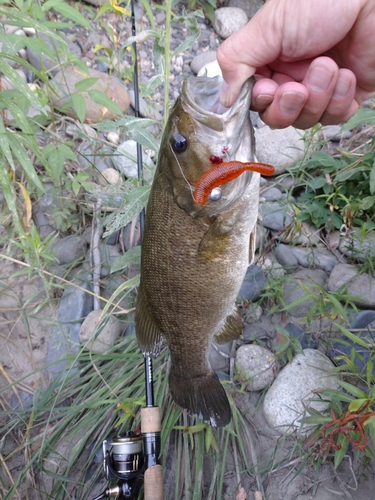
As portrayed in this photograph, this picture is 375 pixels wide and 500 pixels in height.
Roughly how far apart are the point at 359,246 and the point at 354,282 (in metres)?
0.26

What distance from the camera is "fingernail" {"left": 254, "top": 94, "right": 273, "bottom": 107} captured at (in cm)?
134

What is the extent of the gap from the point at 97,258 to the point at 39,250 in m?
0.62

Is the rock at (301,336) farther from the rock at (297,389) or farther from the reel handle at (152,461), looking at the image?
the reel handle at (152,461)

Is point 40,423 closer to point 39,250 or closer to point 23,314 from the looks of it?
point 23,314

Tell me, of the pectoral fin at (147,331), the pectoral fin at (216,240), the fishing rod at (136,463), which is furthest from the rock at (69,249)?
the pectoral fin at (216,240)

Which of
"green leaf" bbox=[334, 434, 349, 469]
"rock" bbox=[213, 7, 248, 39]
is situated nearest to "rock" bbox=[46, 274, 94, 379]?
"green leaf" bbox=[334, 434, 349, 469]

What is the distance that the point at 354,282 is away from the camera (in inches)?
101

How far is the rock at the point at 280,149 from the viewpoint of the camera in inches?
125

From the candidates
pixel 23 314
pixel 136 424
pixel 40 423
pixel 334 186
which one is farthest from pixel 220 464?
pixel 334 186

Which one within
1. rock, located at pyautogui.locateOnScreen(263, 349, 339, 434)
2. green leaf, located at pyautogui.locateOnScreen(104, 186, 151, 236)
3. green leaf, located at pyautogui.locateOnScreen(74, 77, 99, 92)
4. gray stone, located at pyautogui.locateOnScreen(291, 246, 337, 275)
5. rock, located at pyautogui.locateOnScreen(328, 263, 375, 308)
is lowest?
rock, located at pyautogui.locateOnScreen(263, 349, 339, 434)

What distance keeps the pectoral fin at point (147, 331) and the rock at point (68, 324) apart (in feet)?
3.28

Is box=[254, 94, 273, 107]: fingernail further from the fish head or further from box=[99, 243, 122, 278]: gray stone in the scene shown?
box=[99, 243, 122, 278]: gray stone

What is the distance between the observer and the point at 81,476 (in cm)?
217

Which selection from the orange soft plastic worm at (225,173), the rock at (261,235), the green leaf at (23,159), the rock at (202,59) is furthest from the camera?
the rock at (202,59)
